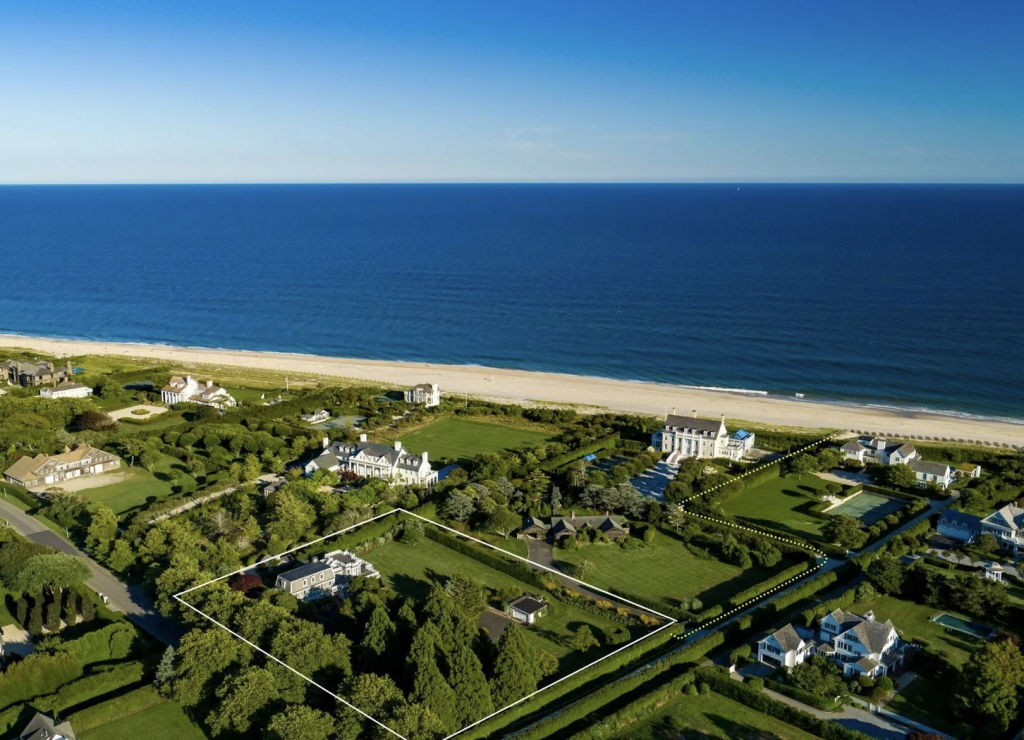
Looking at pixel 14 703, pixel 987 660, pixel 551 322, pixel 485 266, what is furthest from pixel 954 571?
pixel 485 266

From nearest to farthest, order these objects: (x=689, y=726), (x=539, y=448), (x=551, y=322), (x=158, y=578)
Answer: (x=689, y=726) < (x=158, y=578) < (x=539, y=448) < (x=551, y=322)

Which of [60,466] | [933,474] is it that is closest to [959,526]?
[933,474]

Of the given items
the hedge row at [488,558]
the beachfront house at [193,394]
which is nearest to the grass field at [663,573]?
the hedge row at [488,558]

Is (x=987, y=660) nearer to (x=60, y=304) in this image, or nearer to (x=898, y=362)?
(x=898, y=362)

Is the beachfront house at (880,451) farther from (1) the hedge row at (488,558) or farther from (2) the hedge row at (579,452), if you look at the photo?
(1) the hedge row at (488,558)

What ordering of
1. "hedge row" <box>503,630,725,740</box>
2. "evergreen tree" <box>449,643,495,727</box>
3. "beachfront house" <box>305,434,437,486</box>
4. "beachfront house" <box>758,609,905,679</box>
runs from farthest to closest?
"beachfront house" <box>305,434,437,486</box> → "beachfront house" <box>758,609,905,679</box> → "hedge row" <box>503,630,725,740</box> → "evergreen tree" <box>449,643,495,727</box>

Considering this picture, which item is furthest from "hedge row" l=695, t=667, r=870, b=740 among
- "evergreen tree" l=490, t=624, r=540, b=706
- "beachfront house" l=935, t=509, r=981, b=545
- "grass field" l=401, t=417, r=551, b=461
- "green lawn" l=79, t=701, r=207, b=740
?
"grass field" l=401, t=417, r=551, b=461

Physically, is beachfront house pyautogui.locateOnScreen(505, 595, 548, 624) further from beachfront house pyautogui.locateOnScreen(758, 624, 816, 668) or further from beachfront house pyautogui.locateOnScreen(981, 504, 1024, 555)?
beachfront house pyautogui.locateOnScreen(981, 504, 1024, 555)
